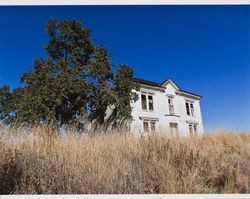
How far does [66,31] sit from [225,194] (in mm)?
8587

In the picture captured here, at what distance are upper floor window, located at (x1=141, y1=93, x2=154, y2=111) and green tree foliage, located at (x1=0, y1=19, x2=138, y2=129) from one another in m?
2.11

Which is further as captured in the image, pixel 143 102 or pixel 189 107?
pixel 189 107

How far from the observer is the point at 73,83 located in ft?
29.0

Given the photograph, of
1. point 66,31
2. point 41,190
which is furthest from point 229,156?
point 66,31

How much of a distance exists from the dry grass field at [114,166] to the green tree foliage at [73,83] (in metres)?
5.12

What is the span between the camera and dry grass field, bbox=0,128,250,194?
2.56 metres

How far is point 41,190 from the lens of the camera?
256 cm

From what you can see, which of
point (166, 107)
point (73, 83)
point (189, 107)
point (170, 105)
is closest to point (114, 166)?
point (73, 83)

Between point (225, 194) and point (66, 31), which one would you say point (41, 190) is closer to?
point (225, 194)

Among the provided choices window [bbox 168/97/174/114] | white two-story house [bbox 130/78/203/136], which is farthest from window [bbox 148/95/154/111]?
window [bbox 168/97/174/114]

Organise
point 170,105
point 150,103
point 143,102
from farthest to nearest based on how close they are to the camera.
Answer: point 170,105 → point 150,103 → point 143,102

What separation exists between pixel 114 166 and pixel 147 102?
389 inches

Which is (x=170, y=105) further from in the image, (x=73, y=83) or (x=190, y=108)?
(x=73, y=83)

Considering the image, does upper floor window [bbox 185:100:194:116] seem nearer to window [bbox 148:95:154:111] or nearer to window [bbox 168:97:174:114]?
window [bbox 168:97:174:114]
